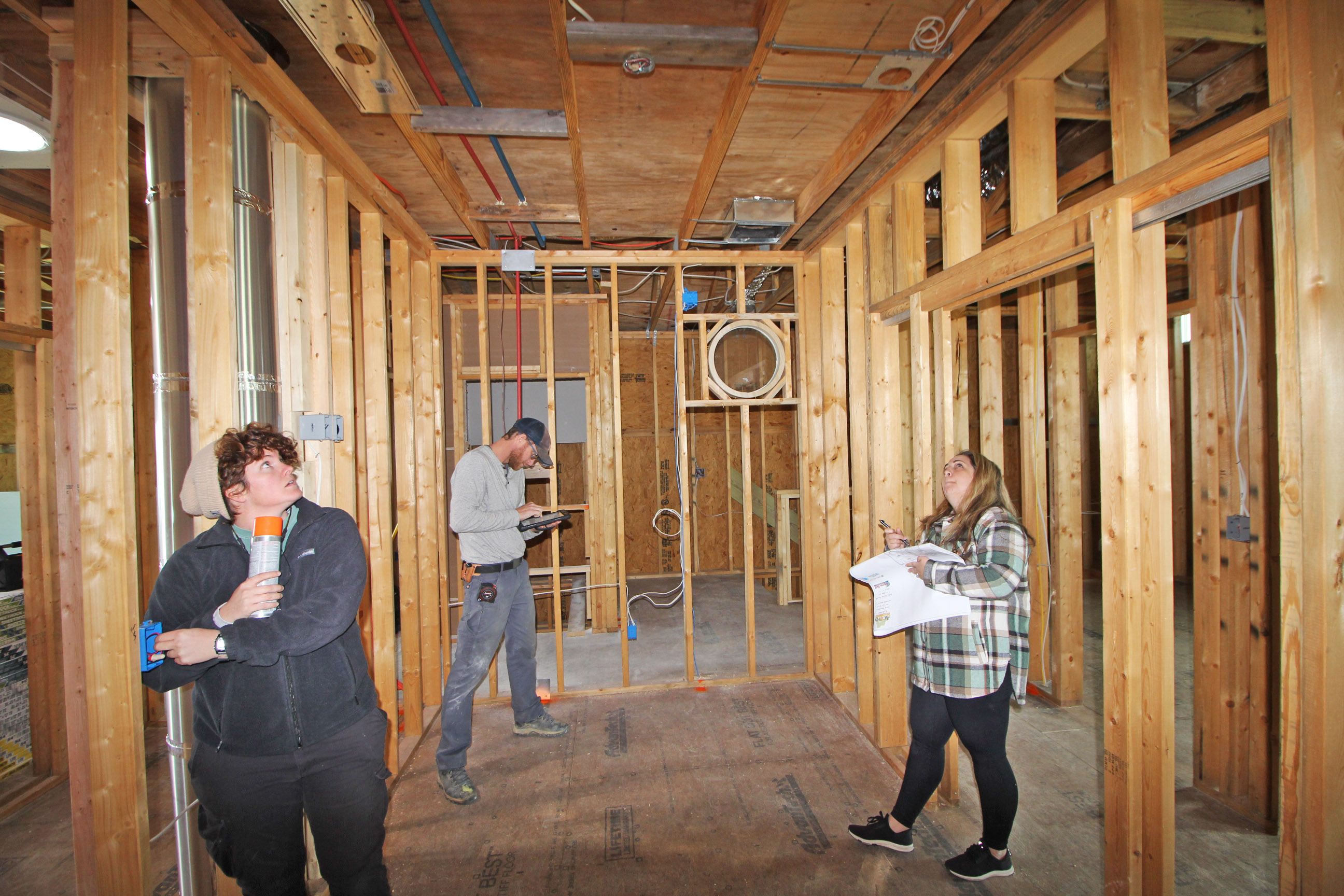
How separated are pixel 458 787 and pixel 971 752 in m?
2.05

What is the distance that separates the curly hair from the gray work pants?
148cm

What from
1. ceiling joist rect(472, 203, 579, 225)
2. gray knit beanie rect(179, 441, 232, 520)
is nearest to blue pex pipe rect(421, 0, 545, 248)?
ceiling joist rect(472, 203, 579, 225)

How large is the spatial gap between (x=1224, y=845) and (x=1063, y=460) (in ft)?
5.90

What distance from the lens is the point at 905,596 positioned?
1931 mm

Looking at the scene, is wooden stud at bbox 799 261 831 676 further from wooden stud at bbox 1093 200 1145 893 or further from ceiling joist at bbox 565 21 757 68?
wooden stud at bbox 1093 200 1145 893

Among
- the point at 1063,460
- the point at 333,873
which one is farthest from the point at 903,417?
the point at 333,873

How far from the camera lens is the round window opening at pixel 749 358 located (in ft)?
11.5

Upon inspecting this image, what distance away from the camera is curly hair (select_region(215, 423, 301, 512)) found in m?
1.36

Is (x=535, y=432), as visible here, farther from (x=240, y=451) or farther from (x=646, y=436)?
(x=646, y=436)

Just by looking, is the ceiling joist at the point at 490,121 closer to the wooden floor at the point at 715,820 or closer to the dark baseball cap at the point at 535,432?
the dark baseball cap at the point at 535,432

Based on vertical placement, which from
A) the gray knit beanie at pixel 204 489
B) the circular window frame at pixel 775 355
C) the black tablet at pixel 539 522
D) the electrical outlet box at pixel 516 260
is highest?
the electrical outlet box at pixel 516 260

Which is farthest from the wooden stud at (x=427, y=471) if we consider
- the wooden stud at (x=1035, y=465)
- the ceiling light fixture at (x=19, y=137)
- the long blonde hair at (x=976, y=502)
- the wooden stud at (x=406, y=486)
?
the wooden stud at (x=1035, y=465)

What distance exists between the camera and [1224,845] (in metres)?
2.14

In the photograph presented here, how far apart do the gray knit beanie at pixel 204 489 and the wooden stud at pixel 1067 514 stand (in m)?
3.72
